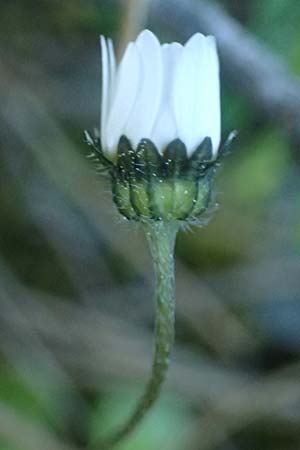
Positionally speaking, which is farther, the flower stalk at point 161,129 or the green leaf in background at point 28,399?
the green leaf in background at point 28,399

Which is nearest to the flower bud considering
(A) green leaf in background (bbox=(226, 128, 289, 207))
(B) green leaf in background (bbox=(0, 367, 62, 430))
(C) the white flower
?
(C) the white flower

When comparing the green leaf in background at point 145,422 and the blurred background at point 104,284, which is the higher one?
the blurred background at point 104,284

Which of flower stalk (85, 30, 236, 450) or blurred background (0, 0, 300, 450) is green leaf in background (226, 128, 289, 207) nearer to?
blurred background (0, 0, 300, 450)

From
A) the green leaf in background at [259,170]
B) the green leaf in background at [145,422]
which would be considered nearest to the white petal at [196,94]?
the green leaf in background at [259,170]

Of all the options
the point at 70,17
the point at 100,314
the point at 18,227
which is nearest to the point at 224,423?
the point at 100,314

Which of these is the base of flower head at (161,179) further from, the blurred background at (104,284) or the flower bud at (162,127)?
the blurred background at (104,284)

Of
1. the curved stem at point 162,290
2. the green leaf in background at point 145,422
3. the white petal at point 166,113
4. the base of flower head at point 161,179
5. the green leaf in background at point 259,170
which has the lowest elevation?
the green leaf in background at point 145,422

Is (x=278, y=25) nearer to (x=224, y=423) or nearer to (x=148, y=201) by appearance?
(x=148, y=201)
